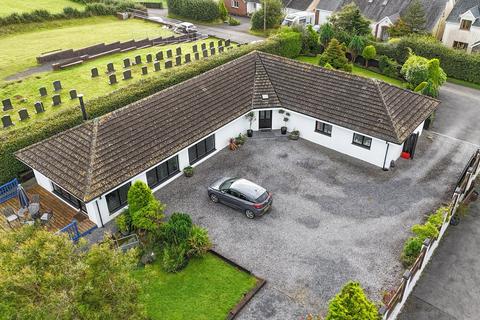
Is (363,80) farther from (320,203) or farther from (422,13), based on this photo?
(422,13)

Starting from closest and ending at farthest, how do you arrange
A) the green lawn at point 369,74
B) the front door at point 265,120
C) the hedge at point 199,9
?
the front door at point 265,120 < the green lawn at point 369,74 < the hedge at point 199,9

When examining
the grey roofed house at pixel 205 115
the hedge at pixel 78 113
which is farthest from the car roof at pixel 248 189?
the hedge at pixel 78 113

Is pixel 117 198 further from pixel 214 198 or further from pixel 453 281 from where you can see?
pixel 453 281

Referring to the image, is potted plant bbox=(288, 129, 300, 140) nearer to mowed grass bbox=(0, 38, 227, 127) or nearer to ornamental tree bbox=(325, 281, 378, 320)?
mowed grass bbox=(0, 38, 227, 127)

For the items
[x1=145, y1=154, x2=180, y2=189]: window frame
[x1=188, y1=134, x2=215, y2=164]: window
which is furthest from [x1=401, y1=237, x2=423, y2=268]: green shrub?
[x1=145, y1=154, x2=180, y2=189]: window frame

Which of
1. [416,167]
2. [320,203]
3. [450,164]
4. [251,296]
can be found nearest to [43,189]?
[251,296]

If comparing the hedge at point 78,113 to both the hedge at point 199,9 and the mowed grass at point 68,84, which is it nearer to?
the mowed grass at point 68,84
